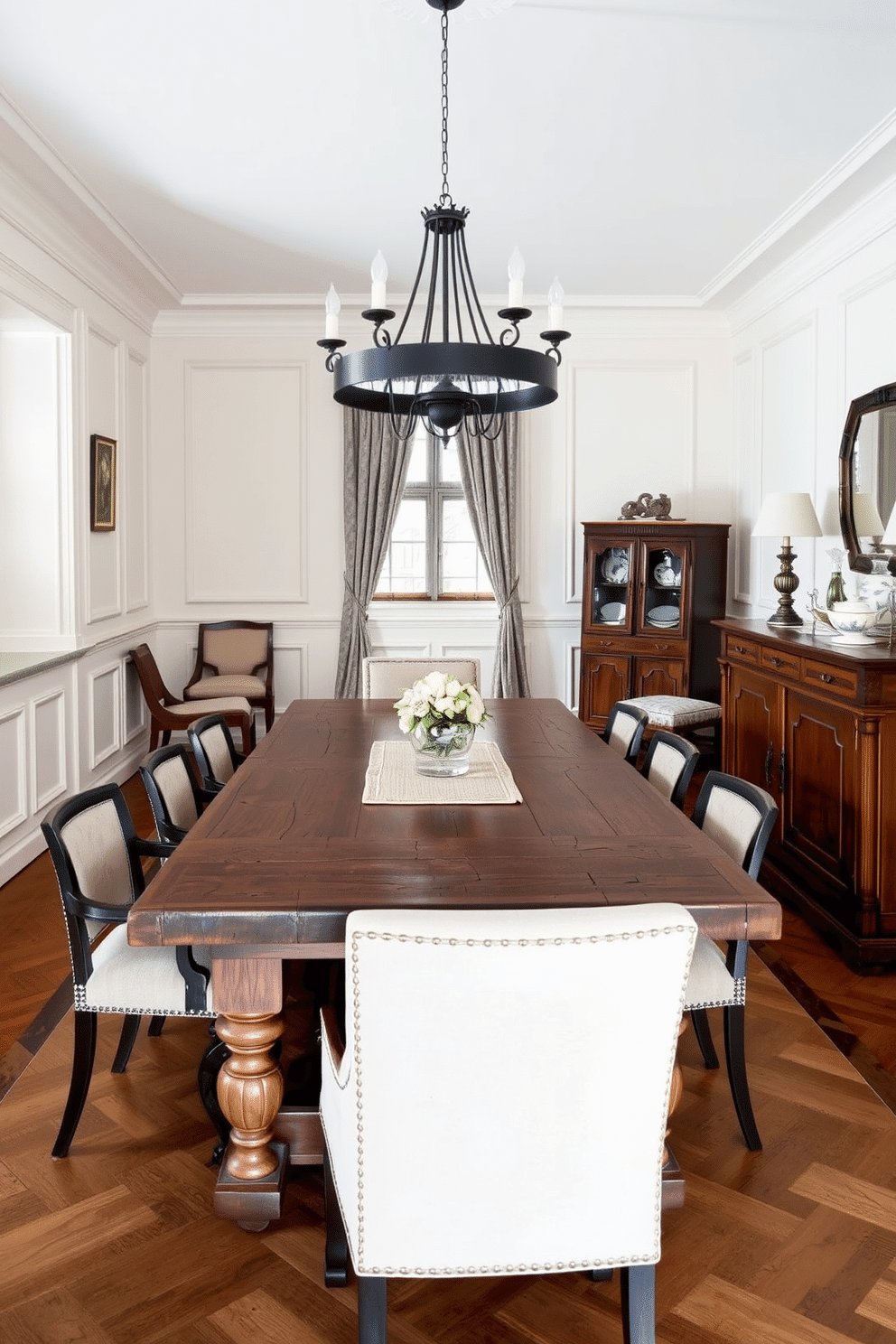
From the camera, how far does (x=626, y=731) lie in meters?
3.46

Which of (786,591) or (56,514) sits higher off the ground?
(56,514)

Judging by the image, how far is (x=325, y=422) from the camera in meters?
6.38

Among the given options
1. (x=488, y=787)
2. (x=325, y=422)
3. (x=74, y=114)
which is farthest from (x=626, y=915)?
(x=325, y=422)

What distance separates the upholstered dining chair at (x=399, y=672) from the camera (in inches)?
174

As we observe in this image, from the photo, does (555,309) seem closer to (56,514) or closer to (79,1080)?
(79,1080)

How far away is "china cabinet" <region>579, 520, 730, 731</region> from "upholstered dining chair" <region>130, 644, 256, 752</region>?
207cm

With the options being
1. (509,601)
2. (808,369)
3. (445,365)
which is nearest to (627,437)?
(509,601)

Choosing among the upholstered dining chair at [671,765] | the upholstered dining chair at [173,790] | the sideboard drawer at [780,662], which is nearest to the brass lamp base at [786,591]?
the sideboard drawer at [780,662]

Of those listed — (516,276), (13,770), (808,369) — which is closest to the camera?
(516,276)

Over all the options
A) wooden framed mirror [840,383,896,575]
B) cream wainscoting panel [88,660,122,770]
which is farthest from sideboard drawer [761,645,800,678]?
cream wainscoting panel [88,660,122,770]

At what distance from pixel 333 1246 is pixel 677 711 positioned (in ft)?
12.6

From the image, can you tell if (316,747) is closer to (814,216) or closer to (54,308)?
(54,308)

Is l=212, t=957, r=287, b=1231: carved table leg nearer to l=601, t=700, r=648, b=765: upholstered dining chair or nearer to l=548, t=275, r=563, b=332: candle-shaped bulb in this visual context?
l=601, t=700, r=648, b=765: upholstered dining chair

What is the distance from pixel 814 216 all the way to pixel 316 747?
3.37 metres
